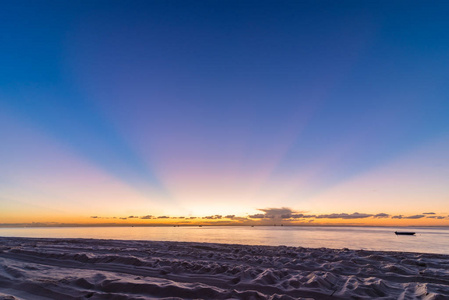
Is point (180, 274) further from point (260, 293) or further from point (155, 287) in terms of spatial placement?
point (260, 293)

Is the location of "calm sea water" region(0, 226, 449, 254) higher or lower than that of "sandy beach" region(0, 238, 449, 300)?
lower

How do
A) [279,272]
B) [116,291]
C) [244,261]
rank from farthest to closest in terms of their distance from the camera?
[244,261] < [279,272] < [116,291]

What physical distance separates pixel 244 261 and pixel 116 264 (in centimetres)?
562

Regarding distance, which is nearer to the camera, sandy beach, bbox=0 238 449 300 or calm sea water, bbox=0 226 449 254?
sandy beach, bbox=0 238 449 300

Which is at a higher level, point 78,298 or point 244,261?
point 78,298

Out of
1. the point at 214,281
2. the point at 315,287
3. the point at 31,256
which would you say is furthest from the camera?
the point at 31,256

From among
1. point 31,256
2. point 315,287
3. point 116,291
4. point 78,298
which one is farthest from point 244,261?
point 31,256

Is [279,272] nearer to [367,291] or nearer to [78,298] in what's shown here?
[367,291]

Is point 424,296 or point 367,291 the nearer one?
A: point 424,296

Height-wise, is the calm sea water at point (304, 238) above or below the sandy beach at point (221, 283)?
below

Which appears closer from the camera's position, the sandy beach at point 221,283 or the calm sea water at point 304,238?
the sandy beach at point 221,283

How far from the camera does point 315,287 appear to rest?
236 inches

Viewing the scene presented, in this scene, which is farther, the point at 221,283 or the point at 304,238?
the point at 304,238

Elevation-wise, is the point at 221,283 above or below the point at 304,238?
above
